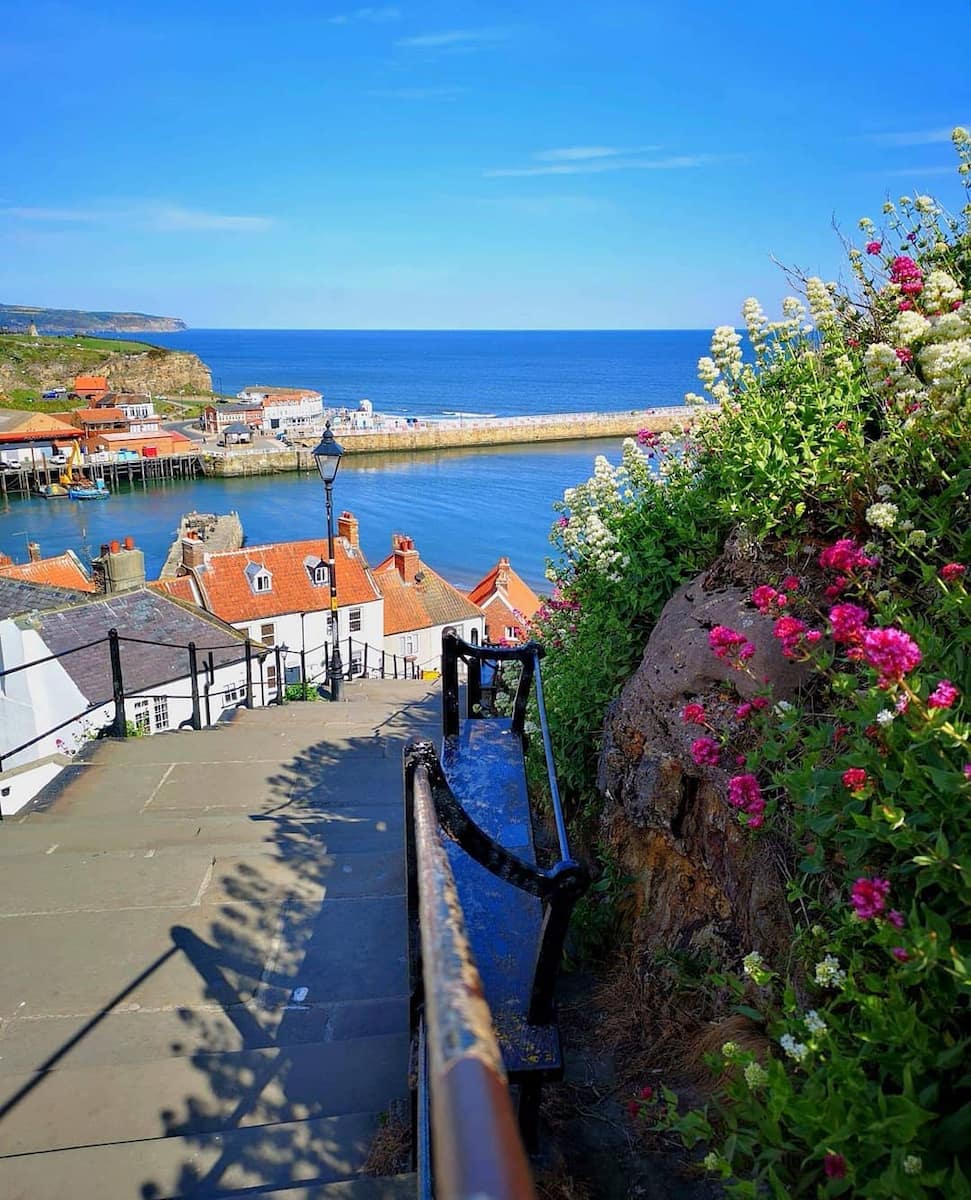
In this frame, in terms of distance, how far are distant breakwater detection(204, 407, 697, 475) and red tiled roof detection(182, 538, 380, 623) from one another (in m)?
46.2

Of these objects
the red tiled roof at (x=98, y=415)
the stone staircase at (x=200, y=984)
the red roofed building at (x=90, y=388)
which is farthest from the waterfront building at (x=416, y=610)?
the red roofed building at (x=90, y=388)

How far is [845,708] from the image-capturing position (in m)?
2.56

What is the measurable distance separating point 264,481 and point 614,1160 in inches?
3069

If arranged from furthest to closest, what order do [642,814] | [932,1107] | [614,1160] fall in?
[642,814], [614,1160], [932,1107]

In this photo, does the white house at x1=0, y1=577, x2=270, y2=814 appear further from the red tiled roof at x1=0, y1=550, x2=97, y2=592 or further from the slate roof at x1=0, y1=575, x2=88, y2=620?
the red tiled roof at x1=0, y1=550, x2=97, y2=592

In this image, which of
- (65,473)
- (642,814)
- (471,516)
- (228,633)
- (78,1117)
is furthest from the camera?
(65,473)

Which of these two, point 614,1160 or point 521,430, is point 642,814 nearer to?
point 614,1160

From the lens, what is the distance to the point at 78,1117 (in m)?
2.91

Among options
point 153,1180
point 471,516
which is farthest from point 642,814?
point 471,516

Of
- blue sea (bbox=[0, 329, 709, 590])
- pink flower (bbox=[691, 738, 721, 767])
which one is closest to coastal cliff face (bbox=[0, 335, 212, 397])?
blue sea (bbox=[0, 329, 709, 590])

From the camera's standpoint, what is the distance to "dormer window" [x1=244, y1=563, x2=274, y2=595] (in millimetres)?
32469

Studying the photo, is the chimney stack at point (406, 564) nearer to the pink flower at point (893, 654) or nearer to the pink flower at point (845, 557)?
the pink flower at point (845, 557)

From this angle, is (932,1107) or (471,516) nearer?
(932,1107)

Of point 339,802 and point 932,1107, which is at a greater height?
point 932,1107
